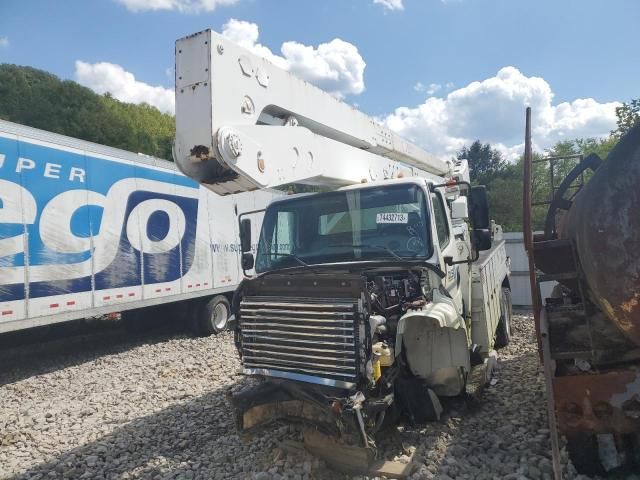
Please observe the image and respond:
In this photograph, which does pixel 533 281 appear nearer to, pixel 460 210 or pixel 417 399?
pixel 417 399

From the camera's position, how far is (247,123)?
12.4 ft

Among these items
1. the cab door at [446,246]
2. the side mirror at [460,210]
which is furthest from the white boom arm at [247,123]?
the side mirror at [460,210]

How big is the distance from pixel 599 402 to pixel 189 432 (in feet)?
12.1

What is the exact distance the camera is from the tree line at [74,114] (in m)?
26.5

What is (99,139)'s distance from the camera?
86.6 feet

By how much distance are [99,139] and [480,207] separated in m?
26.8

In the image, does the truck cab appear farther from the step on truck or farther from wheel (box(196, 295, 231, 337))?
wheel (box(196, 295, 231, 337))

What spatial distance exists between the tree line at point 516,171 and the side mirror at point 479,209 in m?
11.6

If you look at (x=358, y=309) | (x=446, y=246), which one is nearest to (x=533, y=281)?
(x=358, y=309)

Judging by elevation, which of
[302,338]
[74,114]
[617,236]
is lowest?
[302,338]

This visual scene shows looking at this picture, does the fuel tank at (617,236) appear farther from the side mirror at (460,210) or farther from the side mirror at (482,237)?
the side mirror at (460,210)

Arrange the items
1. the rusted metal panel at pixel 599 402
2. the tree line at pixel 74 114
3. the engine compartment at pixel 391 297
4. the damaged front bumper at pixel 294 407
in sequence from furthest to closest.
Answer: the tree line at pixel 74 114 < the engine compartment at pixel 391 297 < the damaged front bumper at pixel 294 407 < the rusted metal panel at pixel 599 402

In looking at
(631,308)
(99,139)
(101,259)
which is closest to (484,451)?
(631,308)

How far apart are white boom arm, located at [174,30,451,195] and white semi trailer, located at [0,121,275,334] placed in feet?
14.1
